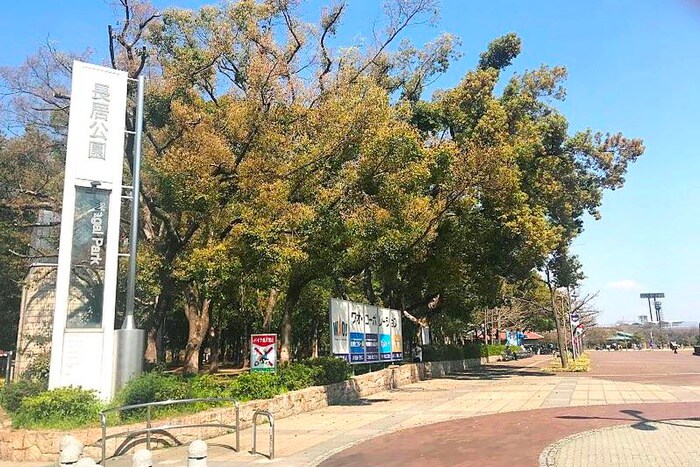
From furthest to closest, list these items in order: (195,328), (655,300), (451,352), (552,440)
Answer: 1. (655,300)
2. (451,352)
3. (195,328)
4. (552,440)

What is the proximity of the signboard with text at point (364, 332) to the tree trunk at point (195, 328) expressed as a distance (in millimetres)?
6074

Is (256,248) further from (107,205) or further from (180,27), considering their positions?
(180,27)

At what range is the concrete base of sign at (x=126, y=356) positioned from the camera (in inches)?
462

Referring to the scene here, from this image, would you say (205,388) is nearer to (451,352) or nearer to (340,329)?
(340,329)

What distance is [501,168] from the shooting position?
71.5 feet

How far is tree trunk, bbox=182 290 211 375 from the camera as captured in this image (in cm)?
2148

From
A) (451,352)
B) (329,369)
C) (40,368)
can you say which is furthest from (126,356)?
(451,352)

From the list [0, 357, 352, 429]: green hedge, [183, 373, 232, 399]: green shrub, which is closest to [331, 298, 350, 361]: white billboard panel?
[0, 357, 352, 429]: green hedge

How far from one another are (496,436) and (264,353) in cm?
623

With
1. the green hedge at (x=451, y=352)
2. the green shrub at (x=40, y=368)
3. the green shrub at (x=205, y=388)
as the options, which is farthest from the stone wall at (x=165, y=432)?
the green hedge at (x=451, y=352)

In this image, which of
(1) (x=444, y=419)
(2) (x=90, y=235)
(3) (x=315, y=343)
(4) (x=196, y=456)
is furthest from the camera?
(3) (x=315, y=343)

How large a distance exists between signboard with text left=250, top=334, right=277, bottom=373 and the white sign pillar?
3766 mm

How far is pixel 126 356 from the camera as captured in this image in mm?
11781

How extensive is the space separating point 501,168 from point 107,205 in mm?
14237
